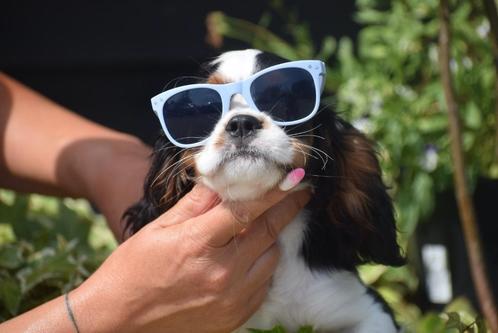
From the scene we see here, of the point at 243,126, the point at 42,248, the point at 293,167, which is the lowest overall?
the point at 42,248

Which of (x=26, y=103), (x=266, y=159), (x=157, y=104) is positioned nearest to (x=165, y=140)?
(x=157, y=104)

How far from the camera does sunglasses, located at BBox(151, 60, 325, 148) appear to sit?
6.59 ft

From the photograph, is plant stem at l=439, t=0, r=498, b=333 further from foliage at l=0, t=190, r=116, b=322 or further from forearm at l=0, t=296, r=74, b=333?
foliage at l=0, t=190, r=116, b=322

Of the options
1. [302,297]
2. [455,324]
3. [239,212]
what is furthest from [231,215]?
[455,324]

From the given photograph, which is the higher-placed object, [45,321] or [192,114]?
[192,114]

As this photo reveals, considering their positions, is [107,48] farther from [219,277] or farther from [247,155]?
[247,155]

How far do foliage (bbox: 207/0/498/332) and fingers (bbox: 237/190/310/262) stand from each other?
59.1 inches

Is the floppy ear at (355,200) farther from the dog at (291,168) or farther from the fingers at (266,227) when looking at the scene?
the fingers at (266,227)

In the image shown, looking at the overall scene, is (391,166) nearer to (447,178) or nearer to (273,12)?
(447,178)

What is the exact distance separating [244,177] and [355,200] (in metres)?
0.43

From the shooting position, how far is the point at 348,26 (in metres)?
5.58

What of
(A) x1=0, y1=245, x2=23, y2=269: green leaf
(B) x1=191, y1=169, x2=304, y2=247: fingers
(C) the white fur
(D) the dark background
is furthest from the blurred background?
(B) x1=191, y1=169, x2=304, y2=247: fingers

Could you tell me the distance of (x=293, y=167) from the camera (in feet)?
6.63

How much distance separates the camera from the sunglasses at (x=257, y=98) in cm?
201
